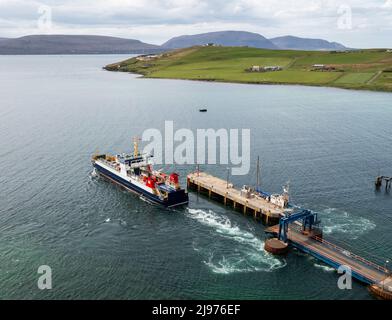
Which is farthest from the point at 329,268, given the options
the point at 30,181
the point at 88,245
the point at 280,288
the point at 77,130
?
the point at 77,130

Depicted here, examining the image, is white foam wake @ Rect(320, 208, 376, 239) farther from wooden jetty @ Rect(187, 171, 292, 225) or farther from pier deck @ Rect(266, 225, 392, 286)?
wooden jetty @ Rect(187, 171, 292, 225)

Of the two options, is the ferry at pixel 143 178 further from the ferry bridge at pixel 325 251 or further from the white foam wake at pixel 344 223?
the white foam wake at pixel 344 223

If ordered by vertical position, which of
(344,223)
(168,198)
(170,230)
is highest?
(168,198)

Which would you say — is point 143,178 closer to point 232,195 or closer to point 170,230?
point 232,195

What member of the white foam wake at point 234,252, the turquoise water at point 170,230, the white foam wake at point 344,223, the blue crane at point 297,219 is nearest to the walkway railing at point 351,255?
the blue crane at point 297,219

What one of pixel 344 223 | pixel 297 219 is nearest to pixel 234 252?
pixel 297 219

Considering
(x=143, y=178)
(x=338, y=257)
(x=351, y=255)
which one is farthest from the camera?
(x=143, y=178)

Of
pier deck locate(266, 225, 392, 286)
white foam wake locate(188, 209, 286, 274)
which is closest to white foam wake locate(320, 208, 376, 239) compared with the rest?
pier deck locate(266, 225, 392, 286)
